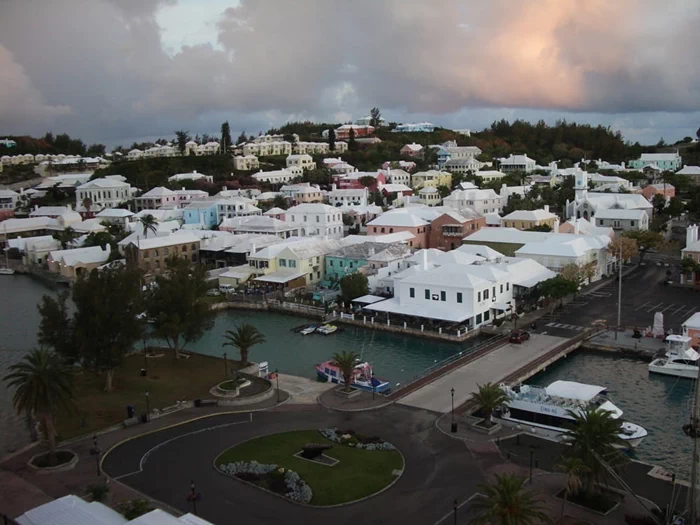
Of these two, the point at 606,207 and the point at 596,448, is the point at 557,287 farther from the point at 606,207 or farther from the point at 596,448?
the point at 606,207

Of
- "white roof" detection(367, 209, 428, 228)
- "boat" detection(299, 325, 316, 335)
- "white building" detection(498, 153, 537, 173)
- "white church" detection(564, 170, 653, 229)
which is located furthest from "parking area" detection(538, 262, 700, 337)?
"white building" detection(498, 153, 537, 173)

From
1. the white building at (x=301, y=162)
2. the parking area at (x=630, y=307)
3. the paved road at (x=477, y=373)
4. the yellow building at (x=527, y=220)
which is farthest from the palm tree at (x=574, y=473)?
the white building at (x=301, y=162)

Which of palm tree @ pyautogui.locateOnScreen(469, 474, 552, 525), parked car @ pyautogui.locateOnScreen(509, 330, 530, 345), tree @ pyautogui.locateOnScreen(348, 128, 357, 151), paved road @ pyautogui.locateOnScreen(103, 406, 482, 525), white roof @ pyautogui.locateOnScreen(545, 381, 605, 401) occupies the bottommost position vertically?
paved road @ pyautogui.locateOnScreen(103, 406, 482, 525)

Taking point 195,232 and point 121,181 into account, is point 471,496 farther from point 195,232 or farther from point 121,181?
point 121,181

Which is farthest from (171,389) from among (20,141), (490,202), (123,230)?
(20,141)

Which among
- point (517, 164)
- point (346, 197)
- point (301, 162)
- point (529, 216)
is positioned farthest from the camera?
point (517, 164)

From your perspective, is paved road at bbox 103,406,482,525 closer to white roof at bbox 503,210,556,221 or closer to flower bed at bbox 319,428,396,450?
flower bed at bbox 319,428,396,450

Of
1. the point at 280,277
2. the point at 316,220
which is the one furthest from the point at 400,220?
the point at 280,277
